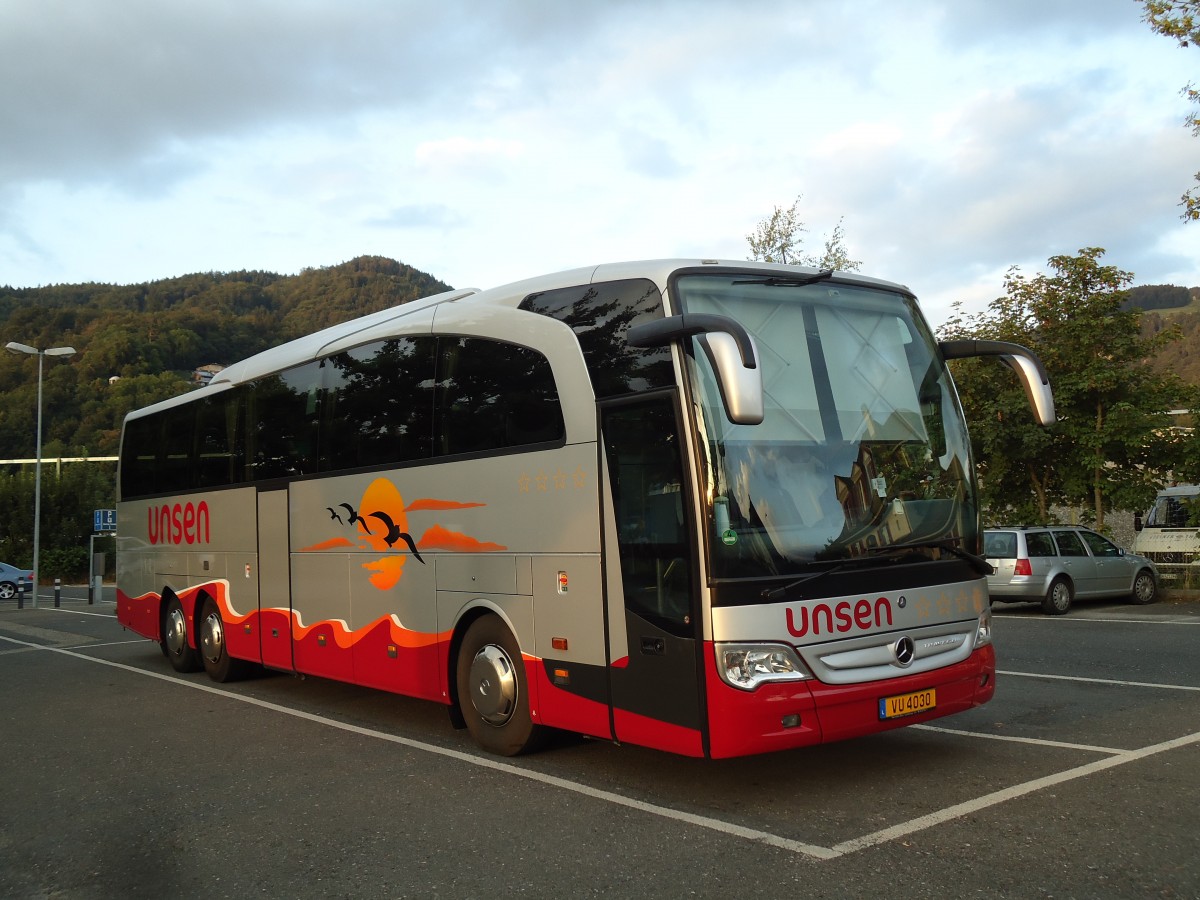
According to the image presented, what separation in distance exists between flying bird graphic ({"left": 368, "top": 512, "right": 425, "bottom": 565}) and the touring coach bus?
27 mm

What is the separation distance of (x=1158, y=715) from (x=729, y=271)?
520cm

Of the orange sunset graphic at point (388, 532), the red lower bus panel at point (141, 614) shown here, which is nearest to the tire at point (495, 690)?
the orange sunset graphic at point (388, 532)

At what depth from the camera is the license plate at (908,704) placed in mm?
6621

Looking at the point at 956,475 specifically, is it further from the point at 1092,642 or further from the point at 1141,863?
the point at 1092,642

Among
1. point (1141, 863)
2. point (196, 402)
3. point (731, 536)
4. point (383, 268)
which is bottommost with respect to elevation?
point (1141, 863)

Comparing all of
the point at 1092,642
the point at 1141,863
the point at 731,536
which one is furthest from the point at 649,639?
the point at 1092,642

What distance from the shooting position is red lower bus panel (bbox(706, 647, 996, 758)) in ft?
20.4

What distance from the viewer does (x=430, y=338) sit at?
909 centimetres

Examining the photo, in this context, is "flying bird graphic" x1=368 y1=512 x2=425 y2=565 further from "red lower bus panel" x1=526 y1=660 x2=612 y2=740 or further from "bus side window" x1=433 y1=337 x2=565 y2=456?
"red lower bus panel" x1=526 y1=660 x2=612 y2=740

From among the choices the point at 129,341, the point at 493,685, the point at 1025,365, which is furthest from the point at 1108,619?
the point at 129,341

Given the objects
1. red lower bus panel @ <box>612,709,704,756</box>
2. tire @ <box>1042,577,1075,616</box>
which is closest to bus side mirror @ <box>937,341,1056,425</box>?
red lower bus panel @ <box>612,709,704,756</box>

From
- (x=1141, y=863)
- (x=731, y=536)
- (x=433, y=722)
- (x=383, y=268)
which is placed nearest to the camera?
(x=1141, y=863)

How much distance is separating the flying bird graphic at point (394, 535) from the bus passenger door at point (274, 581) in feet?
6.85

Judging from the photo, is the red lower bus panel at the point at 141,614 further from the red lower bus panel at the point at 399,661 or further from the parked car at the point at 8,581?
the parked car at the point at 8,581
